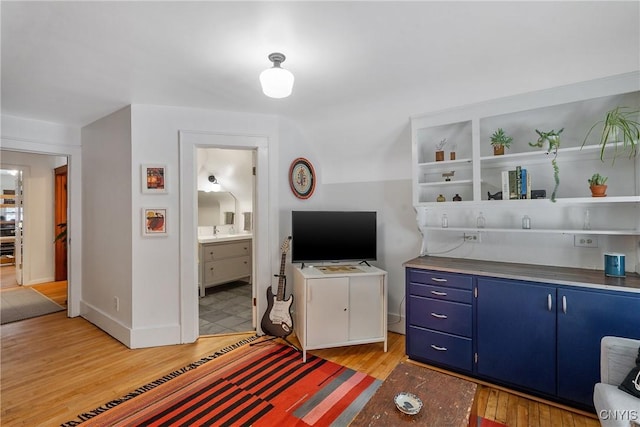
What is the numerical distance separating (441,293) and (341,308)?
0.89 metres

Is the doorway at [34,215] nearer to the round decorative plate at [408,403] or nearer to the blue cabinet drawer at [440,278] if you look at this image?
the blue cabinet drawer at [440,278]

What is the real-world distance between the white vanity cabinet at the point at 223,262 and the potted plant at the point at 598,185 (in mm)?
4415

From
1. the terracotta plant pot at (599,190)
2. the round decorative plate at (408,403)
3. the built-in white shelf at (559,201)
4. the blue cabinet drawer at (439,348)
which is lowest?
the blue cabinet drawer at (439,348)

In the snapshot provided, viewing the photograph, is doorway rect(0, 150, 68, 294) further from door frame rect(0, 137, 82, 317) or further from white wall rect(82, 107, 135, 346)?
white wall rect(82, 107, 135, 346)

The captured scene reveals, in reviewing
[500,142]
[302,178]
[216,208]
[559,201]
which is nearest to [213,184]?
[216,208]

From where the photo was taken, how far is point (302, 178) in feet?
11.6

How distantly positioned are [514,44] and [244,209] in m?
4.47

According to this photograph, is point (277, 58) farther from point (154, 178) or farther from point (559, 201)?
point (559, 201)

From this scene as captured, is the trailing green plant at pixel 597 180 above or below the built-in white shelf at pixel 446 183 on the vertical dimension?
below

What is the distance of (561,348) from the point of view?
2.02 m

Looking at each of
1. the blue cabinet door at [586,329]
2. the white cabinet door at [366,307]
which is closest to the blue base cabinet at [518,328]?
the blue cabinet door at [586,329]

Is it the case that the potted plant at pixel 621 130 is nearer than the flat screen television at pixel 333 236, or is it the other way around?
the potted plant at pixel 621 130

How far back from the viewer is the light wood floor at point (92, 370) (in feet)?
6.60

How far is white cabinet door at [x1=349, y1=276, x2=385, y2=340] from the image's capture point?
2777 mm
